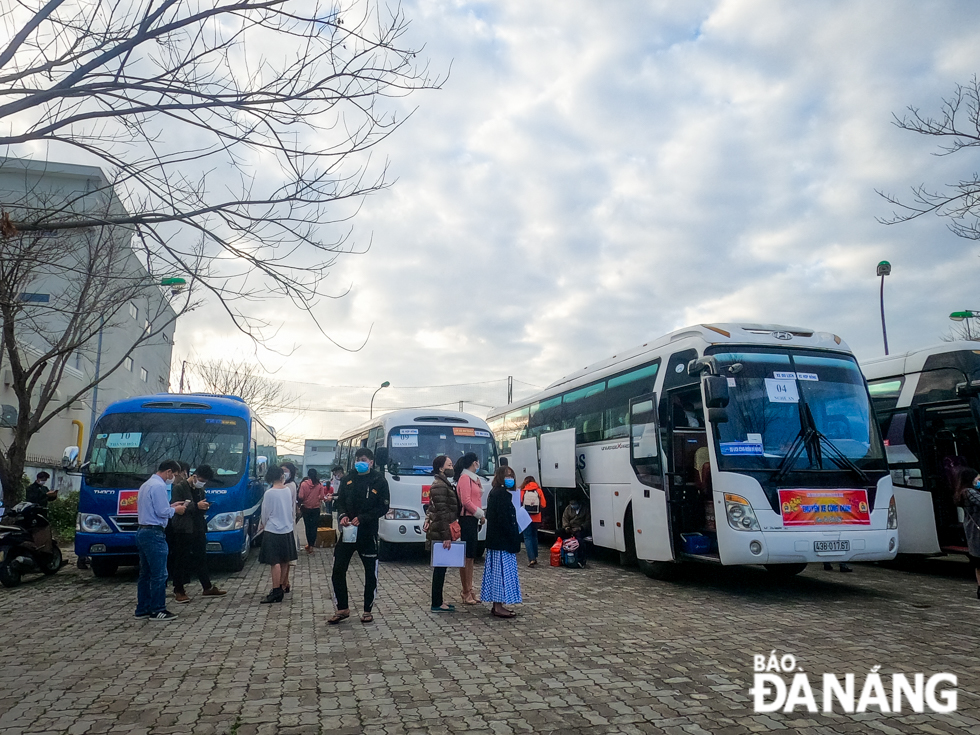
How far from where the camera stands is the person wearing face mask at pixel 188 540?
32.4 ft

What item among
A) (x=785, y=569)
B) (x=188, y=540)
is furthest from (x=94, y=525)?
(x=785, y=569)

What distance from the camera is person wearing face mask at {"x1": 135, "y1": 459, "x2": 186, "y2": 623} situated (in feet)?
28.5

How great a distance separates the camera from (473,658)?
6.54 metres

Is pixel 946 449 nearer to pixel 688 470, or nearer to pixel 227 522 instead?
pixel 688 470

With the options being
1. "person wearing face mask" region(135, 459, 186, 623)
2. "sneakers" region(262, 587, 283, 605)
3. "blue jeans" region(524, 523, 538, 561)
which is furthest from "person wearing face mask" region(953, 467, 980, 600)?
"person wearing face mask" region(135, 459, 186, 623)

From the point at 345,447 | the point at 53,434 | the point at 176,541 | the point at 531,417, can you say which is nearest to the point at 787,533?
the point at 176,541

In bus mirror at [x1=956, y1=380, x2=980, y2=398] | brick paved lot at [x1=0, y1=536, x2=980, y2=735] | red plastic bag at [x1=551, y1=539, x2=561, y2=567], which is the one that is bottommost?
brick paved lot at [x1=0, y1=536, x2=980, y2=735]

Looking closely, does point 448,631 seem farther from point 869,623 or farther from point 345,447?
point 345,447

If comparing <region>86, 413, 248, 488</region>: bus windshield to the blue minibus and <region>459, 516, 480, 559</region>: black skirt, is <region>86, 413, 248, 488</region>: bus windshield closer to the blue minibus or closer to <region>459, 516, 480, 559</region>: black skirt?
the blue minibus

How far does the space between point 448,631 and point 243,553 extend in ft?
19.6

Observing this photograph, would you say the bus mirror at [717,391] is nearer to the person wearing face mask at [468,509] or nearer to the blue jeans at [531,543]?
the person wearing face mask at [468,509]

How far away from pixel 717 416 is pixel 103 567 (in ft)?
32.2

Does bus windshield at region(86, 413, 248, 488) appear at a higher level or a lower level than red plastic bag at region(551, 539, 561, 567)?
higher

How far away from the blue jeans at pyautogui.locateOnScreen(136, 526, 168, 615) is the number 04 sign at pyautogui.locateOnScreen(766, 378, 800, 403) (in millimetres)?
7856
